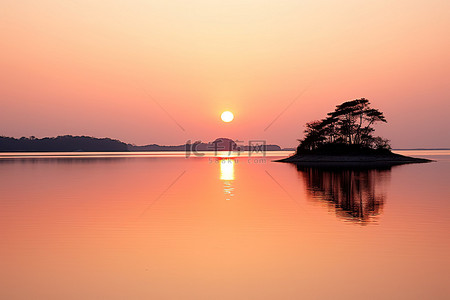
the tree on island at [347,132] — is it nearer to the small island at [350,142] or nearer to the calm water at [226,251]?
the small island at [350,142]

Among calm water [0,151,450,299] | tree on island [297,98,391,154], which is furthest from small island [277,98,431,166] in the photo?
calm water [0,151,450,299]

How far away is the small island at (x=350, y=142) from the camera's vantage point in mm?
100875

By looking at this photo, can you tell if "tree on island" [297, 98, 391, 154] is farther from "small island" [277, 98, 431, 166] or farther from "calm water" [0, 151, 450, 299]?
"calm water" [0, 151, 450, 299]

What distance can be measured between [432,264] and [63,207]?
19.8 m

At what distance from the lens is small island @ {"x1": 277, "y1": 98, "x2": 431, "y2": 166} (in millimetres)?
100875

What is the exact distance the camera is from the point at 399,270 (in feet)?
34.0

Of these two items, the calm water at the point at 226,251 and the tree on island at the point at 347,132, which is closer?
the calm water at the point at 226,251

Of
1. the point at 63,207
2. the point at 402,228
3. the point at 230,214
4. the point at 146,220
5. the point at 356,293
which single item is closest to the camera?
the point at 356,293

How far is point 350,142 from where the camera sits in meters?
104

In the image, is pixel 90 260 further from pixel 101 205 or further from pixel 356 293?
pixel 101 205

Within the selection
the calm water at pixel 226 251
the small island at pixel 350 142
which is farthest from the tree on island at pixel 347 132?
the calm water at pixel 226 251

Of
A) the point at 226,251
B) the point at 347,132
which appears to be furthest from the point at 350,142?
the point at 226,251

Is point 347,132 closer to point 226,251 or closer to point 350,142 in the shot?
point 350,142

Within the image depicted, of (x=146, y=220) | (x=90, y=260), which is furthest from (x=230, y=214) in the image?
(x=90, y=260)
